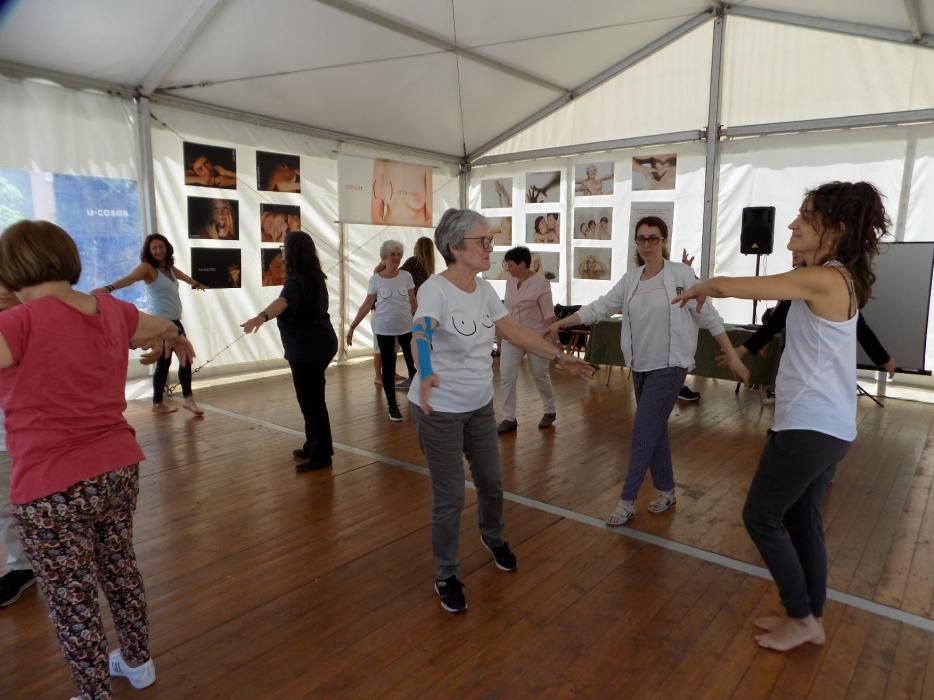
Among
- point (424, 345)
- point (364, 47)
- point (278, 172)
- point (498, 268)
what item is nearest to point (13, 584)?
point (424, 345)

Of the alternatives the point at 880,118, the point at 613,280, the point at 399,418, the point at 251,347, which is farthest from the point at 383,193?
the point at 880,118

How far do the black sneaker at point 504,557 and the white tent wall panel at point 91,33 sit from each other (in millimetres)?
5007

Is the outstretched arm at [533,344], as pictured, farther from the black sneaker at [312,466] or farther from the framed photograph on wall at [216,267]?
the framed photograph on wall at [216,267]

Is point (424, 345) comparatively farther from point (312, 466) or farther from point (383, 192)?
point (383, 192)

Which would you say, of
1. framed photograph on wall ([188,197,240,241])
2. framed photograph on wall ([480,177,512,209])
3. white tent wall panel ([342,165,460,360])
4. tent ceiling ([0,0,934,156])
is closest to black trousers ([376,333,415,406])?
white tent wall panel ([342,165,460,360])

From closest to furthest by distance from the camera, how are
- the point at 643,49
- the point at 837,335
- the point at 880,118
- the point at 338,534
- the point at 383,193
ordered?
the point at 837,335 < the point at 338,534 < the point at 880,118 < the point at 643,49 < the point at 383,193

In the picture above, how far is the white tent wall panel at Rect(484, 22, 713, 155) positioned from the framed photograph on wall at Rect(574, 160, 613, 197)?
0.35m

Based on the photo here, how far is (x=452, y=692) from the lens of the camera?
2096mm

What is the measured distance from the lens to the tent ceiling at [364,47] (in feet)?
17.1

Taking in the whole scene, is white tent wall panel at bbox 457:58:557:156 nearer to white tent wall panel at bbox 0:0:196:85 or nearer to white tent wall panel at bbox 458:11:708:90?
white tent wall panel at bbox 458:11:708:90

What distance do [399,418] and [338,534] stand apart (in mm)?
2318

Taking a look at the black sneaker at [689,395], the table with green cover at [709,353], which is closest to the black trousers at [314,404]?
the table with green cover at [709,353]

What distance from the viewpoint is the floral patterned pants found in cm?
173

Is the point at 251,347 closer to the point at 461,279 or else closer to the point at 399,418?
the point at 399,418
